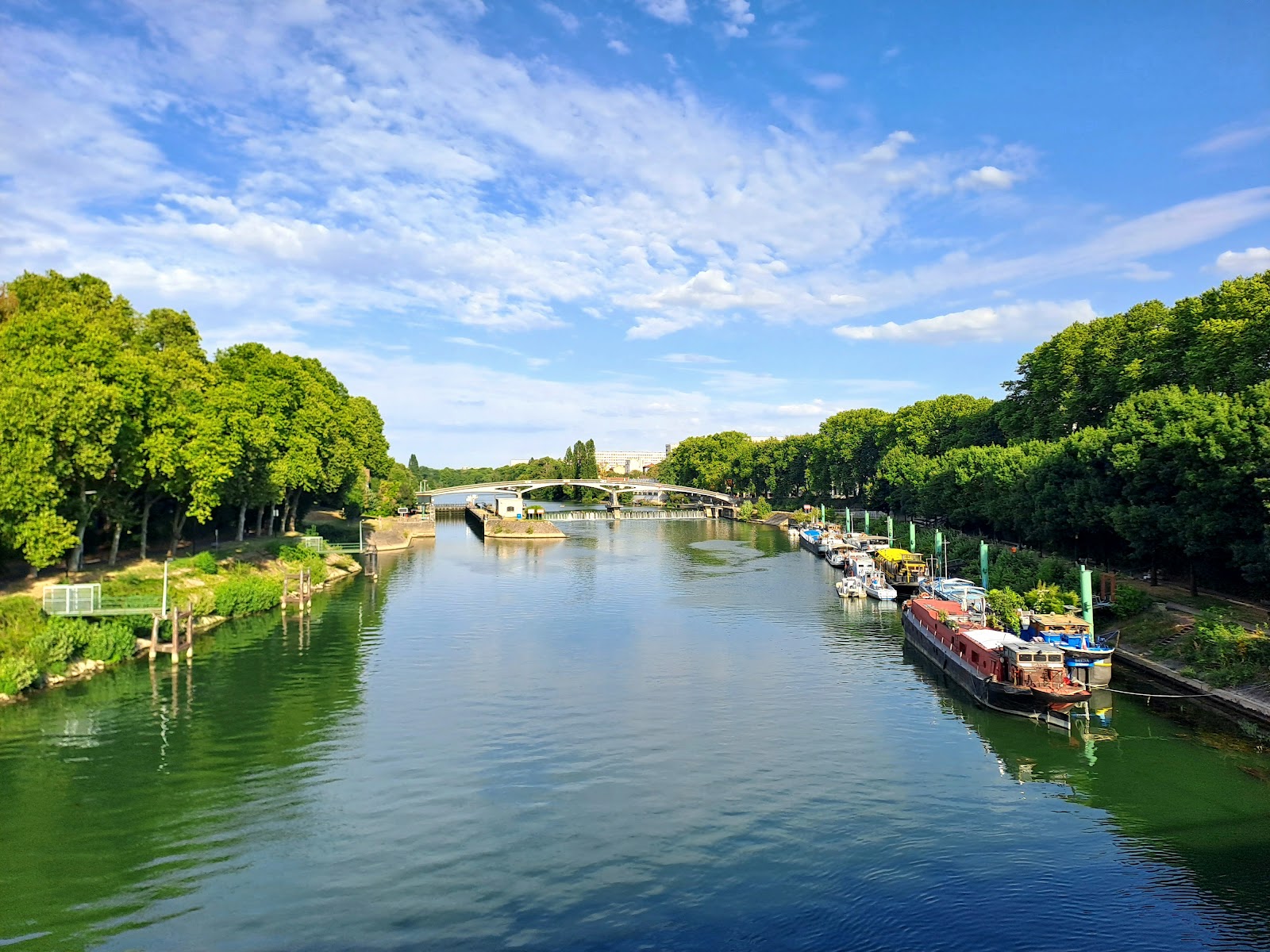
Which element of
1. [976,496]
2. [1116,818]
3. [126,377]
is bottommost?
[1116,818]

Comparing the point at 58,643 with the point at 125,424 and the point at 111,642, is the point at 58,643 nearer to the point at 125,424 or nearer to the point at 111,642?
the point at 111,642

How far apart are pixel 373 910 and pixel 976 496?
245ft

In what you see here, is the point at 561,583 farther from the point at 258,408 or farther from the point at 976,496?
the point at 976,496

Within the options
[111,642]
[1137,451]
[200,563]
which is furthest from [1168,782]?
[200,563]

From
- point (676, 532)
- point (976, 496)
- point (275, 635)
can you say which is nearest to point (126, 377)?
point (275, 635)

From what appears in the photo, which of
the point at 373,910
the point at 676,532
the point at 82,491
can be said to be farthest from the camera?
the point at 676,532

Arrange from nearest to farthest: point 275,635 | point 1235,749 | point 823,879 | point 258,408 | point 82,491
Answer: point 823,879, point 1235,749, point 82,491, point 275,635, point 258,408

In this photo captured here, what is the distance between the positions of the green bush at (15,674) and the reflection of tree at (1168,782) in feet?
131

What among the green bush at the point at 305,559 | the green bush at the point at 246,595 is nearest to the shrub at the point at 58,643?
the green bush at the point at 246,595

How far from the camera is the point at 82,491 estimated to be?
1761 inches

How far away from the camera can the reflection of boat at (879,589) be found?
69.4 metres

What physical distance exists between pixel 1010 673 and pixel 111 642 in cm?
4275

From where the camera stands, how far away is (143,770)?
1150 inches

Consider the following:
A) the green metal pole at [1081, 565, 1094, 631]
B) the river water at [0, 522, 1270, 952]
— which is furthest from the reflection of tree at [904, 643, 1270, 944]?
the green metal pole at [1081, 565, 1094, 631]
